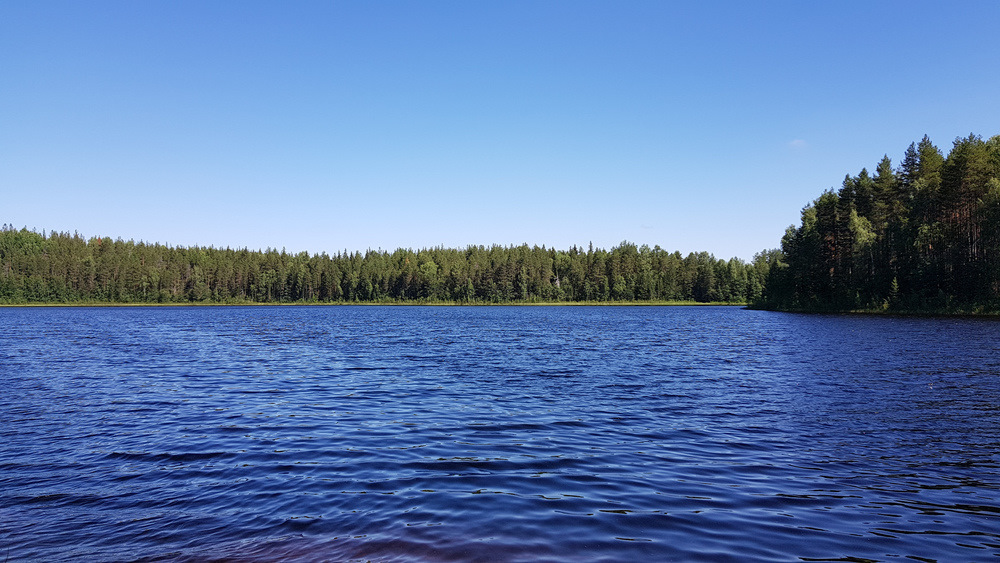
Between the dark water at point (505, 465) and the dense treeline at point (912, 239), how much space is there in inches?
2801

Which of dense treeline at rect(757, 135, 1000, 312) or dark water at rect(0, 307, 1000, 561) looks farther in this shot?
dense treeline at rect(757, 135, 1000, 312)

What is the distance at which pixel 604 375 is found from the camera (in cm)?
3156

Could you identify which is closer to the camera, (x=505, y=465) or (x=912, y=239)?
(x=505, y=465)

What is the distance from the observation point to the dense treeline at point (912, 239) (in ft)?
285

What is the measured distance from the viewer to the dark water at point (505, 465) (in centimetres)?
995

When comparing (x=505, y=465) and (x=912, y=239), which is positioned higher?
(x=912, y=239)

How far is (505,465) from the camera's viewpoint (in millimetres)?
14578

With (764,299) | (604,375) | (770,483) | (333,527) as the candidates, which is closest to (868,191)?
(764,299)

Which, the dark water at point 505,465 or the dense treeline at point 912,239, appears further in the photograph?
the dense treeline at point 912,239

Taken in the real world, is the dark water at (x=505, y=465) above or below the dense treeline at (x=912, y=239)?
below

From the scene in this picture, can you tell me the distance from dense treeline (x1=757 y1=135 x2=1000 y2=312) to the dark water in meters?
71.2

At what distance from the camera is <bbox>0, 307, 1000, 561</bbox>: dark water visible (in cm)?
995

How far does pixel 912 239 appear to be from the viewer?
307 feet

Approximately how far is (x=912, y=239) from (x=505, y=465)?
4133 inches
